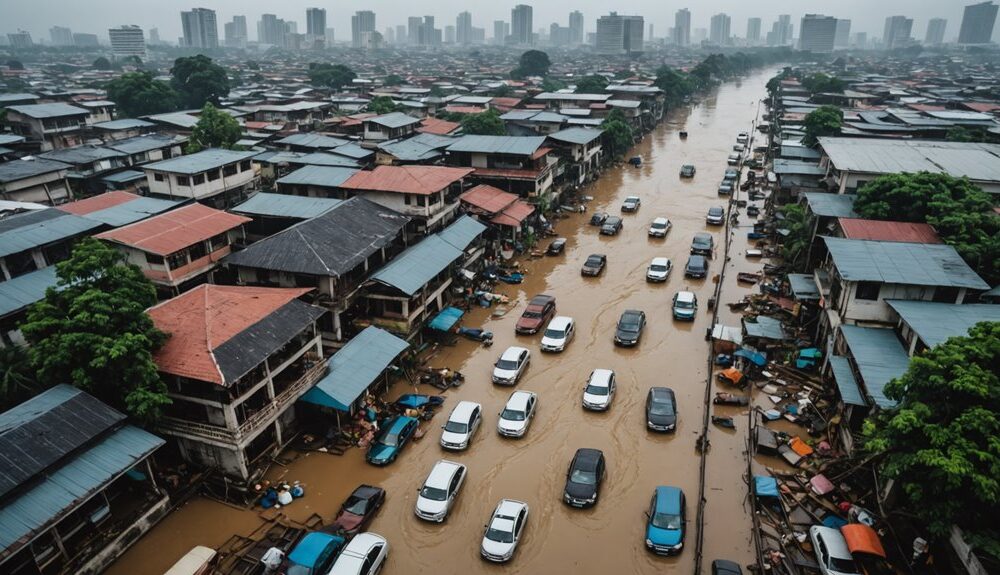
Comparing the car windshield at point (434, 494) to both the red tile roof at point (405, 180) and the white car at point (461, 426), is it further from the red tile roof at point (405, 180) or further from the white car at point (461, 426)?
the red tile roof at point (405, 180)

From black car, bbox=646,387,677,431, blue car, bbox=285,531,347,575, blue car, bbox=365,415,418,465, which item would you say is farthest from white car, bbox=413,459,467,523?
black car, bbox=646,387,677,431

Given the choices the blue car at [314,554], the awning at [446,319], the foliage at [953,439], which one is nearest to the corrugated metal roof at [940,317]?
the foliage at [953,439]

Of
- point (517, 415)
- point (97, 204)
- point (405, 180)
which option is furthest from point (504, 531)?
point (97, 204)

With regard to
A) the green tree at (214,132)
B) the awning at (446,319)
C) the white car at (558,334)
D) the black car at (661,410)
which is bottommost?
the black car at (661,410)

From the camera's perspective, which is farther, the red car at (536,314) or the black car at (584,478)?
the red car at (536,314)

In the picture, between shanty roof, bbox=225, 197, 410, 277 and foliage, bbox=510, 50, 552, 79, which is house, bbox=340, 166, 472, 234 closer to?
shanty roof, bbox=225, 197, 410, 277

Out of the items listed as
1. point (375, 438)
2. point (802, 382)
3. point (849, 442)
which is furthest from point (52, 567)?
point (802, 382)

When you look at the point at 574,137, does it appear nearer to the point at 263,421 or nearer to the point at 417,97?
the point at 263,421
